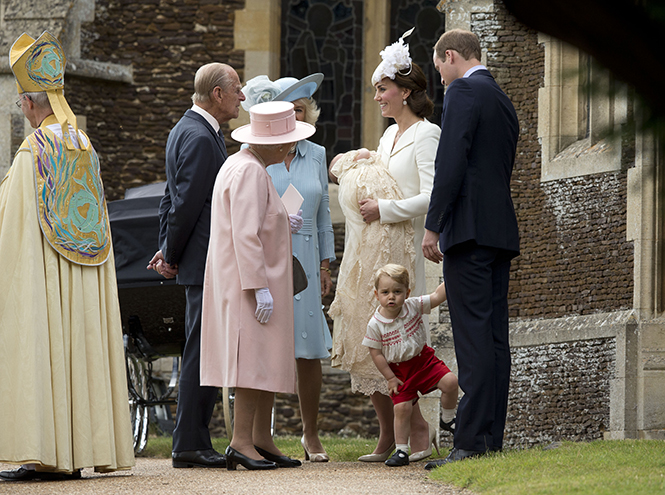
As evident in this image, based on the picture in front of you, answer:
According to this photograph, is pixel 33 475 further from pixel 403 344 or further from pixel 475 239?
pixel 475 239

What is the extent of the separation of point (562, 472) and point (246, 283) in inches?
63.5

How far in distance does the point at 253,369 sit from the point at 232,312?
0.92ft

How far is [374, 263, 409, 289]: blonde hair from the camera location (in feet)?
16.0

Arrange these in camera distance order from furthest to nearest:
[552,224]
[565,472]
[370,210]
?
1. [552,224]
2. [370,210]
3. [565,472]

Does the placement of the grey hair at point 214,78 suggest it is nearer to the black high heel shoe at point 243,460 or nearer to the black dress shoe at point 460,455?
the black high heel shoe at point 243,460

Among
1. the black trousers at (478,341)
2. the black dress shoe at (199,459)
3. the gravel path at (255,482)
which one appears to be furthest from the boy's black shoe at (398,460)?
the black dress shoe at (199,459)

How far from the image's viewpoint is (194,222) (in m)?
4.97

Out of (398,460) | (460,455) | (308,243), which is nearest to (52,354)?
(308,243)

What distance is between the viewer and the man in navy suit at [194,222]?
486cm

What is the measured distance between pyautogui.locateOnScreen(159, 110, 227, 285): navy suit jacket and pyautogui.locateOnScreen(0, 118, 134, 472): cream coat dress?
440mm

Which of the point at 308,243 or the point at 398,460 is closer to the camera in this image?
the point at 398,460

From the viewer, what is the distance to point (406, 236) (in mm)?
5328

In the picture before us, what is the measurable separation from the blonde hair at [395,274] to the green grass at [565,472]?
98 cm

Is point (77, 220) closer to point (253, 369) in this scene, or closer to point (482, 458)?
point (253, 369)
